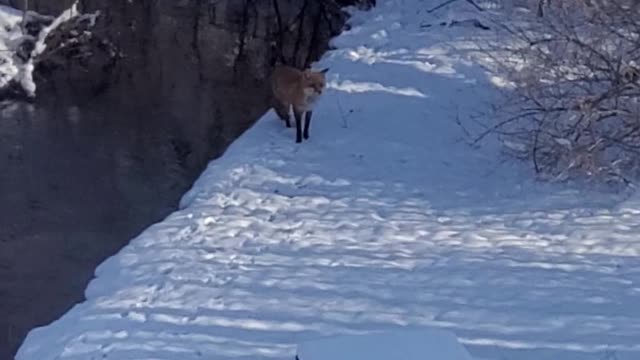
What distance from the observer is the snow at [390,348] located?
6.12 m

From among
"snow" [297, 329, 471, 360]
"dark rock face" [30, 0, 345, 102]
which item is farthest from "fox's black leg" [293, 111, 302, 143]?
"snow" [297, 329, 471, 360]

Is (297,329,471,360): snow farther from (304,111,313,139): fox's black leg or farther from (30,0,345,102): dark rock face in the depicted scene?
(30,0,345,102): dark rock face

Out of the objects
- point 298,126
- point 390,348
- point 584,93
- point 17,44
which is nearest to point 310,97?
point 298,126

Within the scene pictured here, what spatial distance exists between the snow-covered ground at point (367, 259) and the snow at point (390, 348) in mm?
2539

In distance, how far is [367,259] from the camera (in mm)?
10914

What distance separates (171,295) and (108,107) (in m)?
7.99

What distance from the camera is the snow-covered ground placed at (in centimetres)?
927

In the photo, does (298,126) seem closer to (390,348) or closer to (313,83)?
(313,83)

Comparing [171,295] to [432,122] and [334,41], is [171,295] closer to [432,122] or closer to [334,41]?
[432,122]

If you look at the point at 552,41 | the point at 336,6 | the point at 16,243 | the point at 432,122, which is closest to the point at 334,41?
the point at 336,6

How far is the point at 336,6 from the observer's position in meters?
25.2

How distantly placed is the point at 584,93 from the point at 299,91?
3215 mm

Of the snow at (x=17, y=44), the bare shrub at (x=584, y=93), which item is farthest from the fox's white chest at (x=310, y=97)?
the snow at (x=17, y=44)

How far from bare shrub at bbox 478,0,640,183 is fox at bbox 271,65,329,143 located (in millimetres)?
2220
